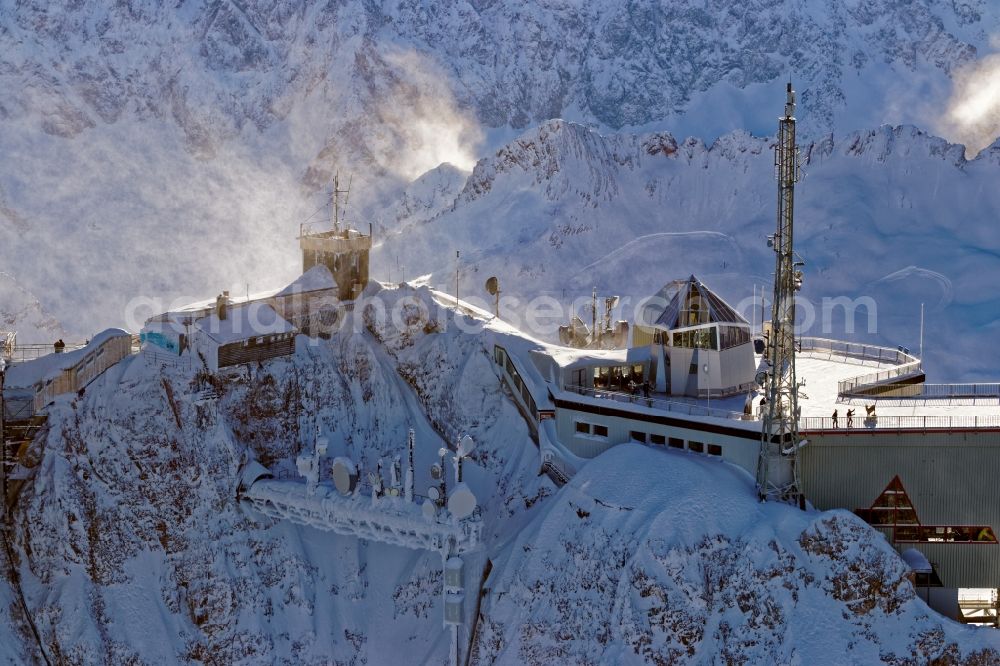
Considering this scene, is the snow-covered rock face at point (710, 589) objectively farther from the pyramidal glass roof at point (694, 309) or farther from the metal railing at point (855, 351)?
the metal railing at point (855, 351)

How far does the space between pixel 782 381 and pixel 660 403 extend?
614cm

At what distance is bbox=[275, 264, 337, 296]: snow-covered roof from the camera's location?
255 feet

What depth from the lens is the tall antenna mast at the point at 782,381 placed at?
61125 mm

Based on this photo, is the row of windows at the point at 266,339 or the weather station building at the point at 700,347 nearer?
the weather station building at the point at 700,347

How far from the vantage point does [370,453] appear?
73.9 m

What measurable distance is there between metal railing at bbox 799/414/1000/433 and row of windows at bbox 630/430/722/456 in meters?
3.86

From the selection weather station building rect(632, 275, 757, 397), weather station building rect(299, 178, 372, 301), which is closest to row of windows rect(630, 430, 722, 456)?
weather station building rect(632, 275, 757, 397)

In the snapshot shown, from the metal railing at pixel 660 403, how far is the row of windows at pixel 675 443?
4.00 ft

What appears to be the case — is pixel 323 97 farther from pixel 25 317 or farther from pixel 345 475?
pixel 345 475

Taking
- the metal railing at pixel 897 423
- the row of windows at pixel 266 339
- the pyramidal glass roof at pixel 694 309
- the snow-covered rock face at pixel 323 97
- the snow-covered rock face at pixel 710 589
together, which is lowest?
the snow-covered rock face at pixel 710 589

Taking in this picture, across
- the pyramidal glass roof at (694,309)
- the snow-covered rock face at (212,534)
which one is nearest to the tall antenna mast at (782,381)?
the pyramidal glass roof at (694,309)

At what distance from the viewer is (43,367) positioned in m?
70.5

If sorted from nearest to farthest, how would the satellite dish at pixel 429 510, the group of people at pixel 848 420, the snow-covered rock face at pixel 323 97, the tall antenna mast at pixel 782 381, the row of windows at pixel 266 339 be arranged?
1. the tall antenna mast at pixel 782 381
2. the group of people at pixel 848 420
3. the satellite dish at pixel 429 510
4. the row of windows at pixel 266 339
5. the snow-covered rock face at pixel 323 97

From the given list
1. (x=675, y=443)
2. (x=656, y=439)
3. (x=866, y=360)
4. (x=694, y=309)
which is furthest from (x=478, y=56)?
(x=675, y=443)
